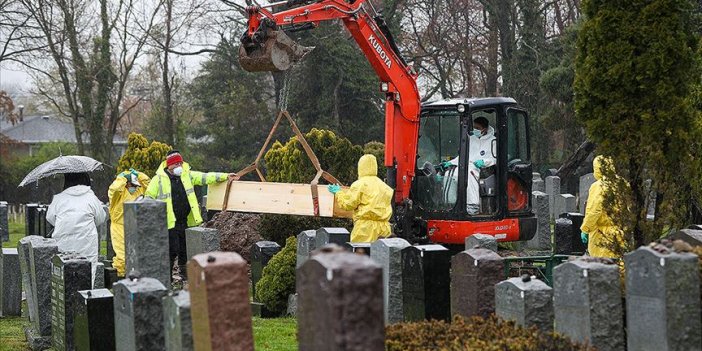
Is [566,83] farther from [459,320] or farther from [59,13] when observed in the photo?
[459,320]

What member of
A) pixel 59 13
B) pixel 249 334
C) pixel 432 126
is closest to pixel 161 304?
pixel 249 334

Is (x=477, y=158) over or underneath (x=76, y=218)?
over

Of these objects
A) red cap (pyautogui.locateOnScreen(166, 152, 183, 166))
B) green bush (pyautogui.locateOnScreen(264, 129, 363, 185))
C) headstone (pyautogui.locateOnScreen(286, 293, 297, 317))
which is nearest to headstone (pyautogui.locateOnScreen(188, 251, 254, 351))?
headstone (pyautogui.locateOnScreen(286, 293, 297, 317))

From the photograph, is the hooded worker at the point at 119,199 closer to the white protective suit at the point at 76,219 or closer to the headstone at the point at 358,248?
the white protective suit at the point at 76,219

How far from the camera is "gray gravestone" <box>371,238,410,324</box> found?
947 centimetres

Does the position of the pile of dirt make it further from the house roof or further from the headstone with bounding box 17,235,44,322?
the house roof

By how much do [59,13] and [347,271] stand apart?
3392cm

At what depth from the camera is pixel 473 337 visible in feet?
24.2

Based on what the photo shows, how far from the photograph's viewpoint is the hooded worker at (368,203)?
12.9 m

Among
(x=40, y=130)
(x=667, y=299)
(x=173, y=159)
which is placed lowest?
(x=667, y=299)

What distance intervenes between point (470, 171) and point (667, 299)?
842 cm

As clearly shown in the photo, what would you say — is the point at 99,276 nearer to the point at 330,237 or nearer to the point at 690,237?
the point at 330,237

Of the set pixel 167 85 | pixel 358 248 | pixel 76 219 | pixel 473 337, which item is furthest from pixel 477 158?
pixel 167 85

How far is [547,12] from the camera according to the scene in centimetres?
3962
